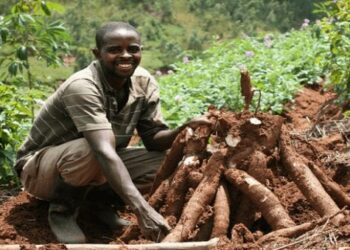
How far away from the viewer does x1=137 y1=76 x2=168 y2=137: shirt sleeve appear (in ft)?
15.1

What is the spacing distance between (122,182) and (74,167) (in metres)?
0.47

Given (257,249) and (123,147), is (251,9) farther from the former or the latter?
(257,249)

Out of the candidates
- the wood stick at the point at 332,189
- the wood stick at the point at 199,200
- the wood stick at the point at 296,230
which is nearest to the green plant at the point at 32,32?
the wood stick at the point at 199,200

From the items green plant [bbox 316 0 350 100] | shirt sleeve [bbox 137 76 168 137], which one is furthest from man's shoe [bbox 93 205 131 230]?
green plant [bbox 316 0 350 100]

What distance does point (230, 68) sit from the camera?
8695 millimetres

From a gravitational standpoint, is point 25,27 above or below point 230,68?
above

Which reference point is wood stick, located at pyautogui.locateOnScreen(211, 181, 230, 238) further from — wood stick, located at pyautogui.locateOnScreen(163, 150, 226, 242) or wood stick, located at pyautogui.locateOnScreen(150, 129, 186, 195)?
wood stick, located at pyautogui.locateOnScreen(150, 129, 186, 195)

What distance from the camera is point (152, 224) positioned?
370 centimetres

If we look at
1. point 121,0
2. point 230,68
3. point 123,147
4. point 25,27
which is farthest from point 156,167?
point 121,0

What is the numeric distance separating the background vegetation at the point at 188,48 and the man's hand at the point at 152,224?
79.9 inches

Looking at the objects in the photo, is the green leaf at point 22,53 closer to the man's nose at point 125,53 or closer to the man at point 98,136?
the man at point 98,136

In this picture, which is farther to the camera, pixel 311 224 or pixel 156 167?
pixel 156 167

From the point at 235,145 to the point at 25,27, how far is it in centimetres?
289

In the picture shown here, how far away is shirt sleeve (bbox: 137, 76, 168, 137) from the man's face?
369mm
